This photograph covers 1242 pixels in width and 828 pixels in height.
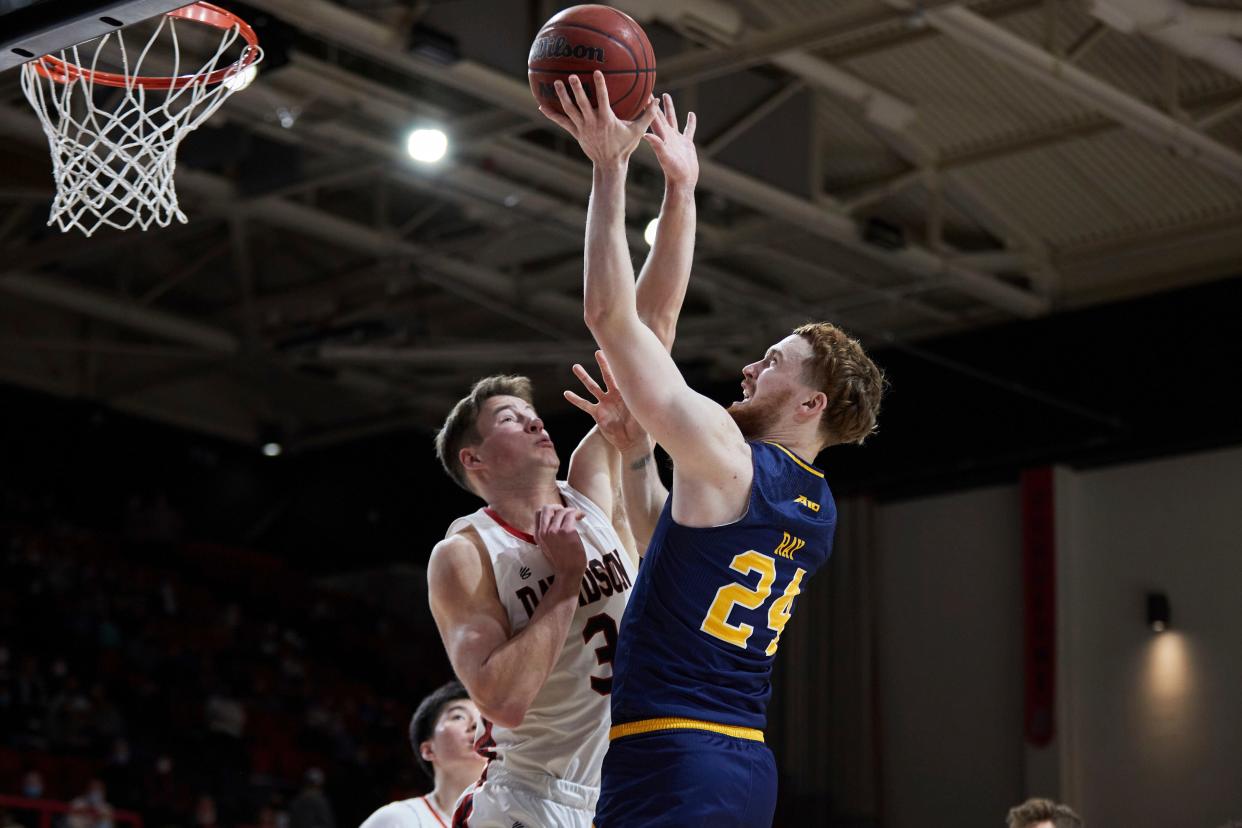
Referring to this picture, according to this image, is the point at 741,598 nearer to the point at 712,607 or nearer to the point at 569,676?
the point at 712,607

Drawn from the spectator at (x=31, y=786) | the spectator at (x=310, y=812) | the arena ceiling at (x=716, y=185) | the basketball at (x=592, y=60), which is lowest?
the basketball at (x=592, y=60)

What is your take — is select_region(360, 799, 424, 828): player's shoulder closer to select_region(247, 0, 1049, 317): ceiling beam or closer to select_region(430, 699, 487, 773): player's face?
select_region(430, 699, 487, 773): player's face

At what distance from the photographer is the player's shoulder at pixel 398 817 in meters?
5.78

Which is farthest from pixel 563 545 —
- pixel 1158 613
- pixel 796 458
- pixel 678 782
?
pixel 1158 613

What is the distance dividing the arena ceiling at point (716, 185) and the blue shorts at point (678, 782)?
706cm

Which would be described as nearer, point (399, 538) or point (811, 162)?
point (811, 162)

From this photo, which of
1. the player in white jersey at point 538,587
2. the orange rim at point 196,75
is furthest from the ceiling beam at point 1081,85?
the player in white jersey at point 538,587

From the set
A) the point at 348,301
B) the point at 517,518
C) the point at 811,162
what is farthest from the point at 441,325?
the point at 517,518

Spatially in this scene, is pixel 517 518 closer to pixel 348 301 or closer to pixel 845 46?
pixel 845 46

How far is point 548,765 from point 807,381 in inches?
52.5

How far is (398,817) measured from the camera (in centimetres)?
580

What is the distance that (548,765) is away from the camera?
4324mm

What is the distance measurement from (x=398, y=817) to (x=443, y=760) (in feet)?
1.00

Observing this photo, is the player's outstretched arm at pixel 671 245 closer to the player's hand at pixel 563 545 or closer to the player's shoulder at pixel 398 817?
the player's hand at pixel 563 545
